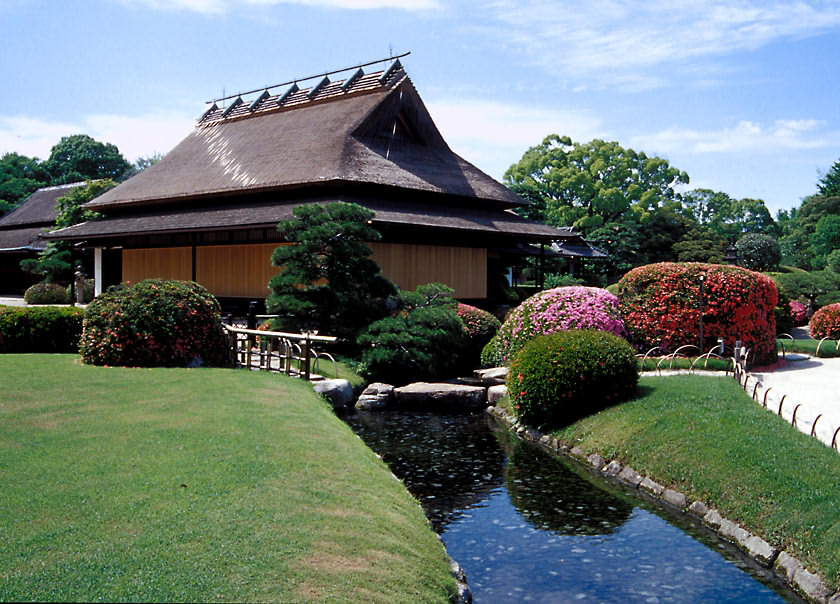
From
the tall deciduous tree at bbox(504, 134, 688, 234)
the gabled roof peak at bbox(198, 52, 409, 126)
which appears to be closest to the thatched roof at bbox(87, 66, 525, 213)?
the gabled roof peak at bbox(198, 52, 409, 126)

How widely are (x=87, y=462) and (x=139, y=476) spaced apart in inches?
28.5

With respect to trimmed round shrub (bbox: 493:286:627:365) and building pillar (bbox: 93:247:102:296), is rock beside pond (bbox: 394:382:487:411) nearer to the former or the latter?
trimmed round shrub (bbox: 493:286:627:365)

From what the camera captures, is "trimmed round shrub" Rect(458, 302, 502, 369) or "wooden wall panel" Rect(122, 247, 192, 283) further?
"wooden wall panel" Rect(122, 247, 192, 283)

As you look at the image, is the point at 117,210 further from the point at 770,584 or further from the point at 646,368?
the point at 770,584

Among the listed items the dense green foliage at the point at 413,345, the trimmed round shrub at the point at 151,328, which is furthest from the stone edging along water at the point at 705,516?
the trimmed round shrub at the point at 151,328

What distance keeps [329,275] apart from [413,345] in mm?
2819

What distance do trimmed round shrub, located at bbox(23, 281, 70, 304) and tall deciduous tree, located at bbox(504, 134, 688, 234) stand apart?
27.4m

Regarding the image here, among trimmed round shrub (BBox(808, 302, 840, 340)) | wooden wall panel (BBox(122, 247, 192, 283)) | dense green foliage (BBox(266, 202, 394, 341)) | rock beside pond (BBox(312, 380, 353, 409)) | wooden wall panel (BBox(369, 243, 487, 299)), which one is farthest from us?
wooden wall panel (BBox(122, 247, 192, 283))

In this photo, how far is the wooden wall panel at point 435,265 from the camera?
22.5 m

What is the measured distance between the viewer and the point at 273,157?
2572 cm

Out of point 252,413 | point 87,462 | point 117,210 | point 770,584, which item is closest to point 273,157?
point 117,210

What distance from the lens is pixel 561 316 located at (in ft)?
50.9

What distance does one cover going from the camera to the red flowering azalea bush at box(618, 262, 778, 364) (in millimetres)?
16141

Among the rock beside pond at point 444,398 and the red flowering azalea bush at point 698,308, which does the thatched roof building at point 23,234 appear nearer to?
the rock beside pond at point 444,398
